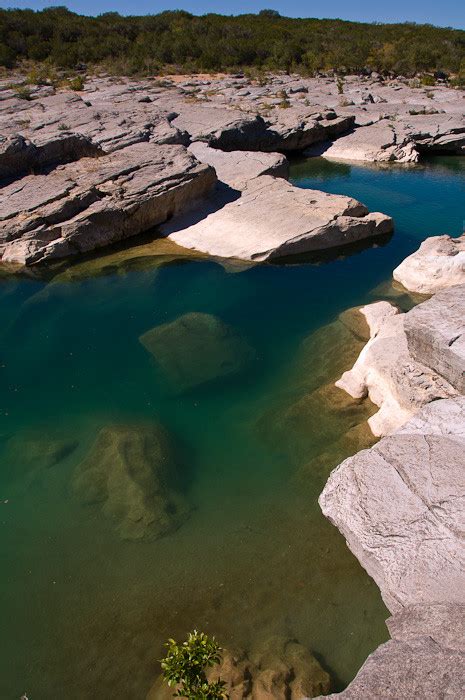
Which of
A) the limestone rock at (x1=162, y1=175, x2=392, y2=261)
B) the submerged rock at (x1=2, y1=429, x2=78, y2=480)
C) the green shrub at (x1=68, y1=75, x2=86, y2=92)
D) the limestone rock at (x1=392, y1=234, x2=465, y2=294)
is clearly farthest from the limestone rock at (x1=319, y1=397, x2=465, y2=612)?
the green shrub at (x1=68, y1=75, x2=86, y2=92)

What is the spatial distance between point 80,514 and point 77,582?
104cm

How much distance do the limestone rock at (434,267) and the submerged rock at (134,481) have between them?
291 inches

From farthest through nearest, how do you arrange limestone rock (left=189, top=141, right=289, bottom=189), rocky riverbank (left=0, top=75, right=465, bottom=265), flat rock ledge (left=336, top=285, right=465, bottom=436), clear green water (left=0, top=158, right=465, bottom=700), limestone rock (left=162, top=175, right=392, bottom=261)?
limestone rock (left=189, top=141, right=289, bottom=189) < rocky riverbank (left=0, top=75, right=465, bottom=265) < limestone rock (left=162, top=175, right=392, bottom=261) < flat rock ledge (left=336, top=285, right=465, bottom=436) < clear green water (left=0, top=158, right=465, bottom=700)

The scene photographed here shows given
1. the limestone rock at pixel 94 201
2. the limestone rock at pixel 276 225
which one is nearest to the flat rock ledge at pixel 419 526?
the limestone rock at pixel 276 225

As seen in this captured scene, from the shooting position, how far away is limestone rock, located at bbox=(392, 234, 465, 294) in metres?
11.6

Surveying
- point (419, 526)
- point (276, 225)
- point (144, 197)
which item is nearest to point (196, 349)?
point (276, 225)

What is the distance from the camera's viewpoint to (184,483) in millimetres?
7555

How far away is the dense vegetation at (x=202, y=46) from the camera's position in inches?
1628

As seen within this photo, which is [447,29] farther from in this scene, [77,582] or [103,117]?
[77,582]

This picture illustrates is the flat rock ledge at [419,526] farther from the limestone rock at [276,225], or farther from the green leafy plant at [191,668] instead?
the limestone rock at [276,225]

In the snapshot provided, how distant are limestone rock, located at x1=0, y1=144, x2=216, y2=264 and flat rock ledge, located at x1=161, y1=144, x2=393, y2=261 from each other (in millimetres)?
816

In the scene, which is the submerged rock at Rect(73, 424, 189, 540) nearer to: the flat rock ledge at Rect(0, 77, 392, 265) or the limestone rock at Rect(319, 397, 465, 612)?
the limestone rock at Rect(319, 397, 465, 612)

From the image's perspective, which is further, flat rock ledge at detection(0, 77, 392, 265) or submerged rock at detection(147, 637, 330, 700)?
flat rock ledge at detection(0, 77, 392, 265)

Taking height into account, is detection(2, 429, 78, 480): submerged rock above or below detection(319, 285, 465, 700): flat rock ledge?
below
